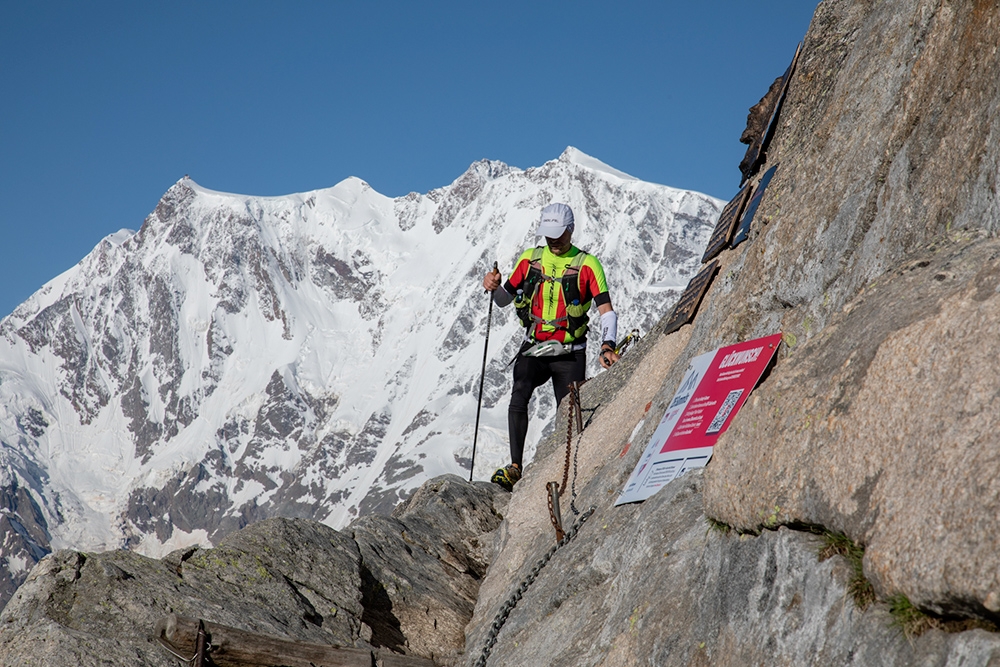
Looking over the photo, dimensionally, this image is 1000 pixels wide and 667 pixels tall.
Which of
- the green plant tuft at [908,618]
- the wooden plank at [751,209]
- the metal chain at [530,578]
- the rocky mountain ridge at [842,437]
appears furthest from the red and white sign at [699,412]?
the green plant tuft at [908,618]

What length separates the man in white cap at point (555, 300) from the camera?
12.3 metres

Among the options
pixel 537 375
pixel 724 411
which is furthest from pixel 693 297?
pixel 724 411

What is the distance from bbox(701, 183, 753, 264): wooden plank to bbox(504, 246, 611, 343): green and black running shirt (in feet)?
4.63

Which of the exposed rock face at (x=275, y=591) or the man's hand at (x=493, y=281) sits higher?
the man's hand at (x=493, y=281)

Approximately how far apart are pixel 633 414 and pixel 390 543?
3.22 metres

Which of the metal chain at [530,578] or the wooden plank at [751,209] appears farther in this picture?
the wooden plank at [751,209]

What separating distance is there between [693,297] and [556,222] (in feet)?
6.83

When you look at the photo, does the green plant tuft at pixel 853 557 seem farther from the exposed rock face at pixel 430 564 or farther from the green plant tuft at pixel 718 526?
the exposed rock face at pixel 430 564

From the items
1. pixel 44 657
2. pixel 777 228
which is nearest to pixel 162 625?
pixel 44 657

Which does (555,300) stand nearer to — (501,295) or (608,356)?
(501,295)

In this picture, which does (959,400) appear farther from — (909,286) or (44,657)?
(44,657)

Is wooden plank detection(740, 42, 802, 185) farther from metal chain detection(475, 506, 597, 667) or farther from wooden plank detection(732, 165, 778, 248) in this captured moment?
metal chain detection(475, 506, 597, 667)

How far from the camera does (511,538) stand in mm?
10797

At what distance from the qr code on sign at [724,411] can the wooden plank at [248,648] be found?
3.48 m
